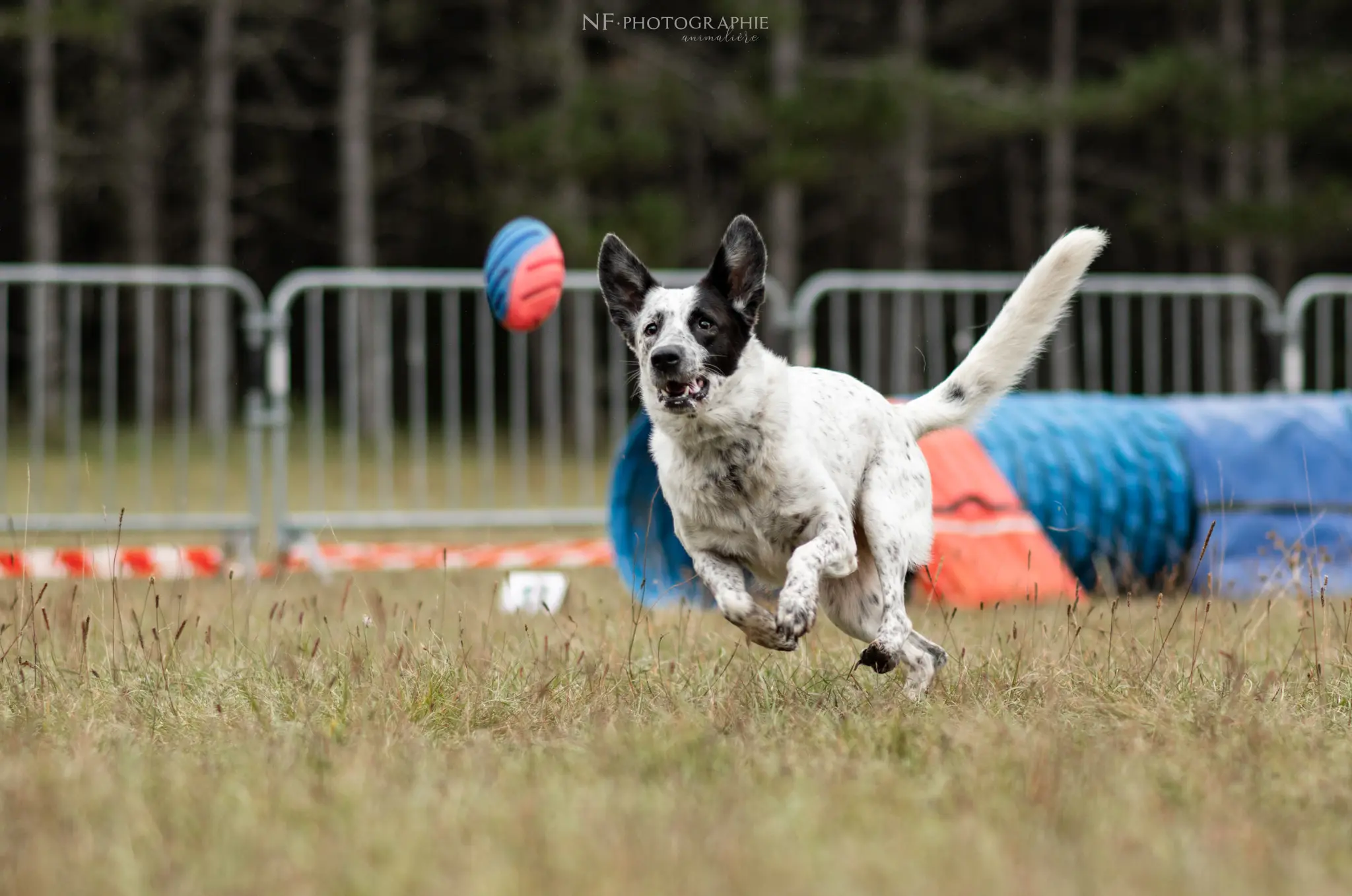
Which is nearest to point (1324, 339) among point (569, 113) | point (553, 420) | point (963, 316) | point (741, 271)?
point (963, 316)

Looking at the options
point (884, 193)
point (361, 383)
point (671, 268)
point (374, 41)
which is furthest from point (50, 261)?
point (884, 193)

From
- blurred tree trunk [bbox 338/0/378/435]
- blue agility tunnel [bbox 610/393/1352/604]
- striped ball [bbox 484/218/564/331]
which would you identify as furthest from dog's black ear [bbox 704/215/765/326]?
blurred tree trunk [bbox 338/0/378/435]

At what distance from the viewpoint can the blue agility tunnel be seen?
6.34 meters

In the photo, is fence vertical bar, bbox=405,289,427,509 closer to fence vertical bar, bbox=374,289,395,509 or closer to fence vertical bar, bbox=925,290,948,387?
fence vertical bar, bbox=374,289,395,509

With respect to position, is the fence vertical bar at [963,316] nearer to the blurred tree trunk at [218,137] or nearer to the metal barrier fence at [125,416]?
the metal barrier fence at [125,416]

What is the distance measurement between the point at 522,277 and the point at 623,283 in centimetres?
134

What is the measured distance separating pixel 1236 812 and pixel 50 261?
18.0 metres

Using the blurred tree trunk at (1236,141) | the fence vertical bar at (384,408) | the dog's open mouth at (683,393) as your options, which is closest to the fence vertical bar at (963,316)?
the fence vertical bar at (384,408)

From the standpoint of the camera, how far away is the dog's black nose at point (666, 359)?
3.75 metres

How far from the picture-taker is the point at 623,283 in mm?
4121

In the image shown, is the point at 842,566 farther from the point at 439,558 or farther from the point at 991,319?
the point at 991,319

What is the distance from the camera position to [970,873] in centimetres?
213

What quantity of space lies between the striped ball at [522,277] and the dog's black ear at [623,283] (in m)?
1.23

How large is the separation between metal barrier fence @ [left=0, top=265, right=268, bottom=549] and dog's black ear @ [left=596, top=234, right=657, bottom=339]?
150cm
